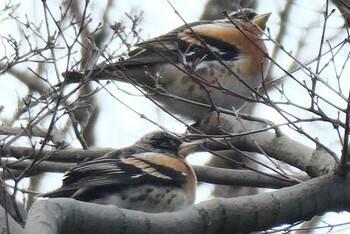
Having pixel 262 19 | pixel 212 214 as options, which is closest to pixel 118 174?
pixel 212 214

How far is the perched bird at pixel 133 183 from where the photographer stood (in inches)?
184

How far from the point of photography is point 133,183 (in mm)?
4730

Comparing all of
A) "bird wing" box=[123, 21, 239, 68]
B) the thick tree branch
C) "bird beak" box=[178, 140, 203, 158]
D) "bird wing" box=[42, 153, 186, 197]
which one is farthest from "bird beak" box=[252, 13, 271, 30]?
the thick tree branch

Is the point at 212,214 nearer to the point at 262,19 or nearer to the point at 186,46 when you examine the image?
the point at 186,46

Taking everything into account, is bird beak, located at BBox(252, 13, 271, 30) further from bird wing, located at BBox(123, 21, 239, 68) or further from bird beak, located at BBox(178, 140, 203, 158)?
bird beak, located at BBox(178, 140, 203, 158)

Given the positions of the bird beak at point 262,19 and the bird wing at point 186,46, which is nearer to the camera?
the bird wing at point 186,46

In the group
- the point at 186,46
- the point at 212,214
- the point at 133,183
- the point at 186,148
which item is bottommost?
the point at 212,214

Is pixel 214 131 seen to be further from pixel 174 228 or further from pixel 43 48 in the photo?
pixel 174 228

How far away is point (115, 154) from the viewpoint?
17.0 feet

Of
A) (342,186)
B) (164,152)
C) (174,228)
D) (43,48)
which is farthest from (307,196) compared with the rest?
(43,48)

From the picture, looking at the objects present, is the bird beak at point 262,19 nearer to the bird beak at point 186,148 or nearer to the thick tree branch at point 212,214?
the bird beak at point 186,148

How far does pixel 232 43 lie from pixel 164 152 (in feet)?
6.53

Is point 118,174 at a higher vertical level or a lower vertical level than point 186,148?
lower

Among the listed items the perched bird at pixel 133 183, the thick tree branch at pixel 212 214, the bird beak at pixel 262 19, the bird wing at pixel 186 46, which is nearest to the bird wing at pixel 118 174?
the perched bird at pixel 133 183
